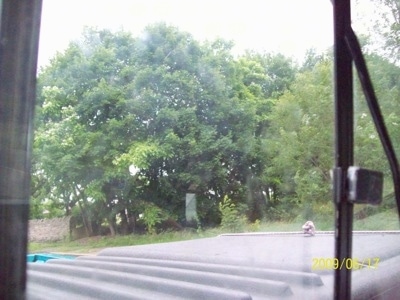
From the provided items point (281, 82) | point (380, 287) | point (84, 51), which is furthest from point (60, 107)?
point (380, 287)

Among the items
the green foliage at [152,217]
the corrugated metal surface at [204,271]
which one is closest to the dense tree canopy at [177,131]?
the green foliage at [152,217]

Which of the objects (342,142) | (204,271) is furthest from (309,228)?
(204,271)

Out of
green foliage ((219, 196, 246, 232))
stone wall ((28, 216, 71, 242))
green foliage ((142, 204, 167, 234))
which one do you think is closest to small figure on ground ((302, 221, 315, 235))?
green foliage ((219, 196, 246, 232))

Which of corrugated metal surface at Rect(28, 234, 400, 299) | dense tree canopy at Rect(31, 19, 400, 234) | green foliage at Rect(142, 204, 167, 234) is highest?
dense tree canopy at Rect(31, 19, 400, 234)

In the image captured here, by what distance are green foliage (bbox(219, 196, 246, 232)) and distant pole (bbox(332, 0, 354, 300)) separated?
0.47m

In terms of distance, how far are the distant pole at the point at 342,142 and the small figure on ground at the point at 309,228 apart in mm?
120

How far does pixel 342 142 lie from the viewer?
2590mm

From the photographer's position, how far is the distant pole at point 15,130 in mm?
1544

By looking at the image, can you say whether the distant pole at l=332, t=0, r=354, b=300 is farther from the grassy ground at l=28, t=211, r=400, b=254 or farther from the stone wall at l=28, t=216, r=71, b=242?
the stone wall at l=28, t=216, r=71, b=242

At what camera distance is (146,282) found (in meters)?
2.02

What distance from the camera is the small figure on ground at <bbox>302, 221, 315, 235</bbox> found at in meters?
2.62

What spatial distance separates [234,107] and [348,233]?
2.50 feet
